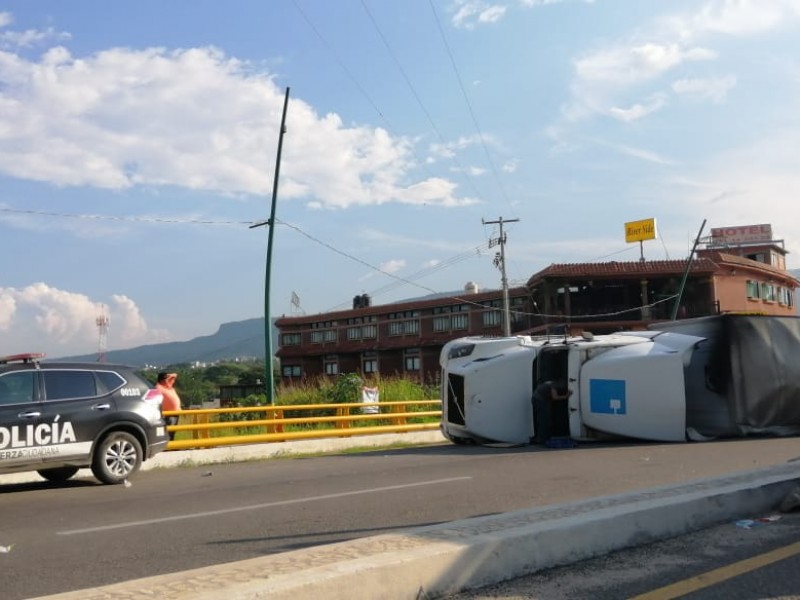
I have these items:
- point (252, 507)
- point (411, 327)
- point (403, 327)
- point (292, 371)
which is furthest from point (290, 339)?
point (252, 507)

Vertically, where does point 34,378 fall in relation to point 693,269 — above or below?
below

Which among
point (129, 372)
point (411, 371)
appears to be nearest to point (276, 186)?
point (129, 372)

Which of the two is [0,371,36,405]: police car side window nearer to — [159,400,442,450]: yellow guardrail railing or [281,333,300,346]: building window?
[159,400,442,450]: yellow guardrail railing

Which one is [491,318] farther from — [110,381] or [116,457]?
[116,457]

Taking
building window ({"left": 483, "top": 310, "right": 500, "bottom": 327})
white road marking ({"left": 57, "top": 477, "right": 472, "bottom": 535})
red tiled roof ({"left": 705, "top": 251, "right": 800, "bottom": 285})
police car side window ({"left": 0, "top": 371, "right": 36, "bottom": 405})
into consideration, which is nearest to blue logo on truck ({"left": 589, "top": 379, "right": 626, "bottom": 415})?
white road marking ({"left": 57, "top": 477, "right": 472, "bottom": 535})

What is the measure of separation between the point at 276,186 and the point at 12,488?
41.4 ft

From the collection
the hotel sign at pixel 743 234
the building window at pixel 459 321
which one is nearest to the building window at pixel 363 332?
the building window at pixel 459 321

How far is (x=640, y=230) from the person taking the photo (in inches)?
2783

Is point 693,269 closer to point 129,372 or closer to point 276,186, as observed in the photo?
point 276,186

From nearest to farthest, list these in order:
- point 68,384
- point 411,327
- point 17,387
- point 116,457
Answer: point 17,387, point 68,384, point 116,457, point 411,327

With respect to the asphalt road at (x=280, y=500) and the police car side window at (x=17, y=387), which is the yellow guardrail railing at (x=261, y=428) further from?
the police car side window at (x=17, y=387)

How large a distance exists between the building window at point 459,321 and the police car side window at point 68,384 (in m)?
52.7

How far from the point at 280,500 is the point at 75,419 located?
3.52 m

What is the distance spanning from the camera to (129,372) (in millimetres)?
12117
